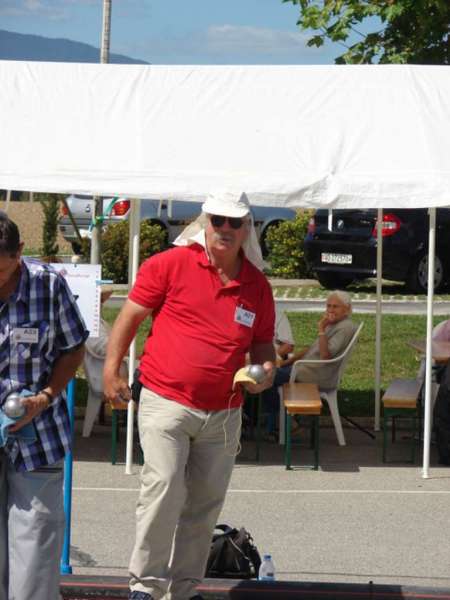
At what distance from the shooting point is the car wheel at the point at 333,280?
18.8 meters

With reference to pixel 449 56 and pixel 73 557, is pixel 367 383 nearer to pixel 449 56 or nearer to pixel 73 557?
pixel 449 56

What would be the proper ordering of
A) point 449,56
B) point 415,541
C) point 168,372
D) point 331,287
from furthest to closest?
point 331,287
point 449,56
point 415,541
point 168,372

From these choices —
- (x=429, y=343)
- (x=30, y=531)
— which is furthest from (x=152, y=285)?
(x=429, y=343)

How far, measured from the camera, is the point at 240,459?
31.5 ft

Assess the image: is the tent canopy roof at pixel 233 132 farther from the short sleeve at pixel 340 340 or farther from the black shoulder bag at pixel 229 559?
the black shoulder bag at pixel 229 559

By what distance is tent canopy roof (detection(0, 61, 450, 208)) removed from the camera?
8750 mm

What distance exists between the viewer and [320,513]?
805 centimetres

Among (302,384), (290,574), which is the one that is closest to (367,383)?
(302,384)

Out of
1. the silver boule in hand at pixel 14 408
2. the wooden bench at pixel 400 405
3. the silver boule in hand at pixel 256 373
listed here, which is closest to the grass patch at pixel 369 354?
the wooden bench at pixel 400 405

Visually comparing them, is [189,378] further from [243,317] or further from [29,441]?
[29,441]

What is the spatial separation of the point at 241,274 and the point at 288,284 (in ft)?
47.5

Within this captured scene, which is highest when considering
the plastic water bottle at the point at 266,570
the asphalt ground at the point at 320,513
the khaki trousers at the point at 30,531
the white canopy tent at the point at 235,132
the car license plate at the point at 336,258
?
the white canopy tent at the point at 235,132

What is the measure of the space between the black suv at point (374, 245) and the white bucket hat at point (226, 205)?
41.1 ft

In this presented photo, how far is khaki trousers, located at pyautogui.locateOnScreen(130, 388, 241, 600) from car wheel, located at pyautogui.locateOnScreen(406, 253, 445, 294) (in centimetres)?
1303
